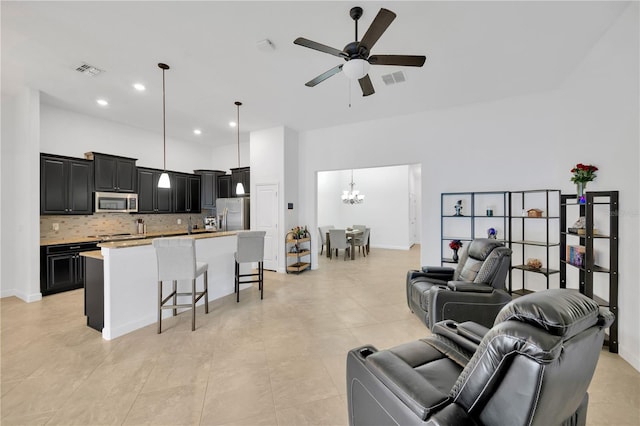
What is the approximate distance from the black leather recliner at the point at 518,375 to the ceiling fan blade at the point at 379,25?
197 cm

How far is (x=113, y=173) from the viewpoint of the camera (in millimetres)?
5355

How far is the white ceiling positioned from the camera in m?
2.46

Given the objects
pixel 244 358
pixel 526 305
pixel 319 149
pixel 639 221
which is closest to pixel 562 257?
pixel 639 221

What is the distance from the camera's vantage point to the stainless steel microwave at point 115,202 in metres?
5.12

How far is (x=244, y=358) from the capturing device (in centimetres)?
252

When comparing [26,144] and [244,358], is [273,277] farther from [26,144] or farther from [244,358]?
[26,144]

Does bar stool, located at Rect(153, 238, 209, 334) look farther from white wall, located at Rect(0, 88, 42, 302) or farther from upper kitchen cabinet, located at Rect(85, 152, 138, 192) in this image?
upper kitchen cabinet, located at Rect(85, 152, 138, 192)

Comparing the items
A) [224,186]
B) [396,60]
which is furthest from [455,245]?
[224,186]

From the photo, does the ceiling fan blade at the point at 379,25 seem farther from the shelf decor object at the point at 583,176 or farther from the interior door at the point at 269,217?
the interior door at the point at 269,217

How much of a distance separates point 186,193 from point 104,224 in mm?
1859

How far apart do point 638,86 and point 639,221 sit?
1.20 m

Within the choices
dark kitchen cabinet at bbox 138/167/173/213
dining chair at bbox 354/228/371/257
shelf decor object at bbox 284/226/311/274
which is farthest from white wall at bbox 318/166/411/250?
dark kitchen cabinet at bbox 138/167/173/213

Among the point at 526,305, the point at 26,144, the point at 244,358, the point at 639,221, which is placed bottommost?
the point at 244,358

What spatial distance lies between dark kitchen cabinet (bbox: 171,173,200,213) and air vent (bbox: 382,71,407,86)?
543cm
